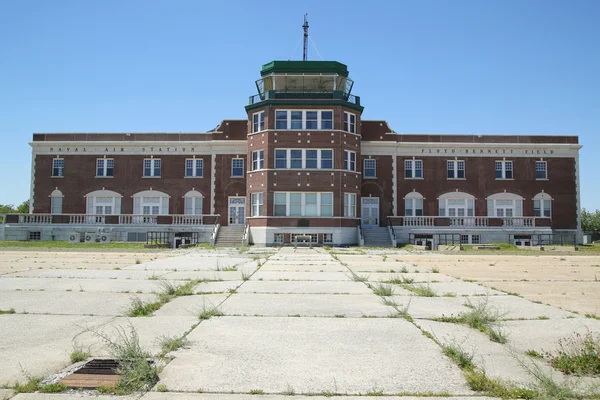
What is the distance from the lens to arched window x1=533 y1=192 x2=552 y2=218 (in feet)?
157

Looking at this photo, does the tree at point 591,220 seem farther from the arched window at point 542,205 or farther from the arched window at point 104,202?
the arched window at point 104,202

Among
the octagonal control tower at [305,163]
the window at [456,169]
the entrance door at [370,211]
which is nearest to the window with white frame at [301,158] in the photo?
the octagonal control tower at [305,163]

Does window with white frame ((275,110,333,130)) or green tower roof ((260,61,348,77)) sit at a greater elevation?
green tower roof ((260,61,348,77))

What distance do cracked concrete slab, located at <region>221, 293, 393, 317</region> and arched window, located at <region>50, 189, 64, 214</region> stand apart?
44008 mm

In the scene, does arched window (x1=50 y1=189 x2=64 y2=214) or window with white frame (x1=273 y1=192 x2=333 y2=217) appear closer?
window with white frame (x1=273 y1=192 x2=333 y2=217)

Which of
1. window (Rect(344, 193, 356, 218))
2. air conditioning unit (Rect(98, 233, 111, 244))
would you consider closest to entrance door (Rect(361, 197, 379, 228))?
window (Rect(344, 193, 356, 218))

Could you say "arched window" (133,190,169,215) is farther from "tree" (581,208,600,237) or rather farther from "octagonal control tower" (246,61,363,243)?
"tree" (581,208,600,237)

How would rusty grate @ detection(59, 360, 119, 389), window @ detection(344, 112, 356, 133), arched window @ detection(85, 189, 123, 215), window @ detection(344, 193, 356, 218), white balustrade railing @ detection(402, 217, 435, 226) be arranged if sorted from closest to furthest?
rusty grate @ detection(59, 360, 119, 389)
window @ detection(344, 193, 356, 218)
window @ detection(344, 112, 356, 133)
white balustrade railing @ detection(402, 217, 435, 226)
arched window @ detection(85, 189, 123, 215)

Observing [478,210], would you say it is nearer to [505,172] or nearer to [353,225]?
[505,172]

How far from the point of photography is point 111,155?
48.4 m

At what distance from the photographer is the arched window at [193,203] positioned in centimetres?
4741

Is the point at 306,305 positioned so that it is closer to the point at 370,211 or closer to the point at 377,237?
the point at 377,237

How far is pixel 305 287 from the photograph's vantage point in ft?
39.2

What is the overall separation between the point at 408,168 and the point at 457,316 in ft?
135
